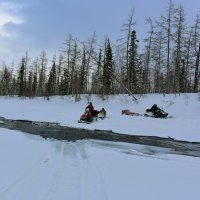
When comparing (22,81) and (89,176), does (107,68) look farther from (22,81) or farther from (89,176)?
(89,176)

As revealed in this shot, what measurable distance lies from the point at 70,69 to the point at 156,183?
185ft

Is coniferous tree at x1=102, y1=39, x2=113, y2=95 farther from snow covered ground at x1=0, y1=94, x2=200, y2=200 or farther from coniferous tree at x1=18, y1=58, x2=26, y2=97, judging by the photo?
snow covered ground at x1=0, y1=94, x2=200, y2=200

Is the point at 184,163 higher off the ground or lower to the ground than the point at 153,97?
lower

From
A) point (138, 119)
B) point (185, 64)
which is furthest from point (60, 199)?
point (185, 64)

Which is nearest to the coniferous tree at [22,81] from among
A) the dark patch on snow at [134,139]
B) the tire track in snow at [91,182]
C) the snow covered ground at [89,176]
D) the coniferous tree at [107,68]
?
the coniferous tree at [107,68]

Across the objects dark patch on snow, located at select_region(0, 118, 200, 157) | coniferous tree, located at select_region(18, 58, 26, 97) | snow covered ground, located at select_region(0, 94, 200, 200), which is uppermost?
coniferous tree, located at select_region(18, 58, 26, 97)

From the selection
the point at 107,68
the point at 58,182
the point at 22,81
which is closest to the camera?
the point at 58,182

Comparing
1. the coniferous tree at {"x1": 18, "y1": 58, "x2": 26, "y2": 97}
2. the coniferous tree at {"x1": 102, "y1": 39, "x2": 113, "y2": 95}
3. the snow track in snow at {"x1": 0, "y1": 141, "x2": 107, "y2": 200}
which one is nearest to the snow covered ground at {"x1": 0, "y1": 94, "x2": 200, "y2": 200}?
the snow track in snow at {"x1": 0, "y1": 141, "x2": 107, "y2": 200}

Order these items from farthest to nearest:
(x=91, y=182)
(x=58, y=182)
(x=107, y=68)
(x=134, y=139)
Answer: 1. (x=107, y=68)
2. (x=134, y=139)
3. (x=91, y=182)
4. (x=58, y=182)

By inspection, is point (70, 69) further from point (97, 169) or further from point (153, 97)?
point (97, 169)

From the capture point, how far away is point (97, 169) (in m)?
9.26

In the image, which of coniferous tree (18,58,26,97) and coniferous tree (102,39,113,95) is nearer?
coniferous tree (102,39,113,95)

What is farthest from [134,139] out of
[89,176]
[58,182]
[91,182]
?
[58,182]

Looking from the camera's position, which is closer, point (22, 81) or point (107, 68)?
point (107, 68)
